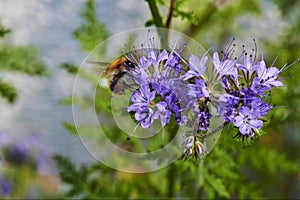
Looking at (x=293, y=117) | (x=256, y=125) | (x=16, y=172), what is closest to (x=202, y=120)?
(x=256, y=125)

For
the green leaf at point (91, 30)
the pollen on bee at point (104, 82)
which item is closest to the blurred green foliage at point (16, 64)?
the green leaf at point (91, 30)

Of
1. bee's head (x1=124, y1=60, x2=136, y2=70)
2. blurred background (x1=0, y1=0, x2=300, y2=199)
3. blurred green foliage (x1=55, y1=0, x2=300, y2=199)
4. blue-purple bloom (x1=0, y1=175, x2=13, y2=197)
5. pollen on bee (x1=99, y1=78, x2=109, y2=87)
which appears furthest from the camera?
blue-purple bloom (x1=0, y1=175, x2=13, y2=197)

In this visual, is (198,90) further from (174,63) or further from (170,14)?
(170,14)

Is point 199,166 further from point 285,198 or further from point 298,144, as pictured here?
point 298,144

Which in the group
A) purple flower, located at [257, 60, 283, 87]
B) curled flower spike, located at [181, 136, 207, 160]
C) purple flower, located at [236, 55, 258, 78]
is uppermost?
purple flower, located at [236, 55, 258, 78]

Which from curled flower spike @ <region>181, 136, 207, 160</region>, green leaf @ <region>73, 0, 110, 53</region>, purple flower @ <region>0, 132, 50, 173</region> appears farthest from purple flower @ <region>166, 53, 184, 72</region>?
purple flower @ <region>0, 132, 50, 173</region>

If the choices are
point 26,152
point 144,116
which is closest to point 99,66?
point 144,116

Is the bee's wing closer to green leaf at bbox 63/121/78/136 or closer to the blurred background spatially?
the blurred background
